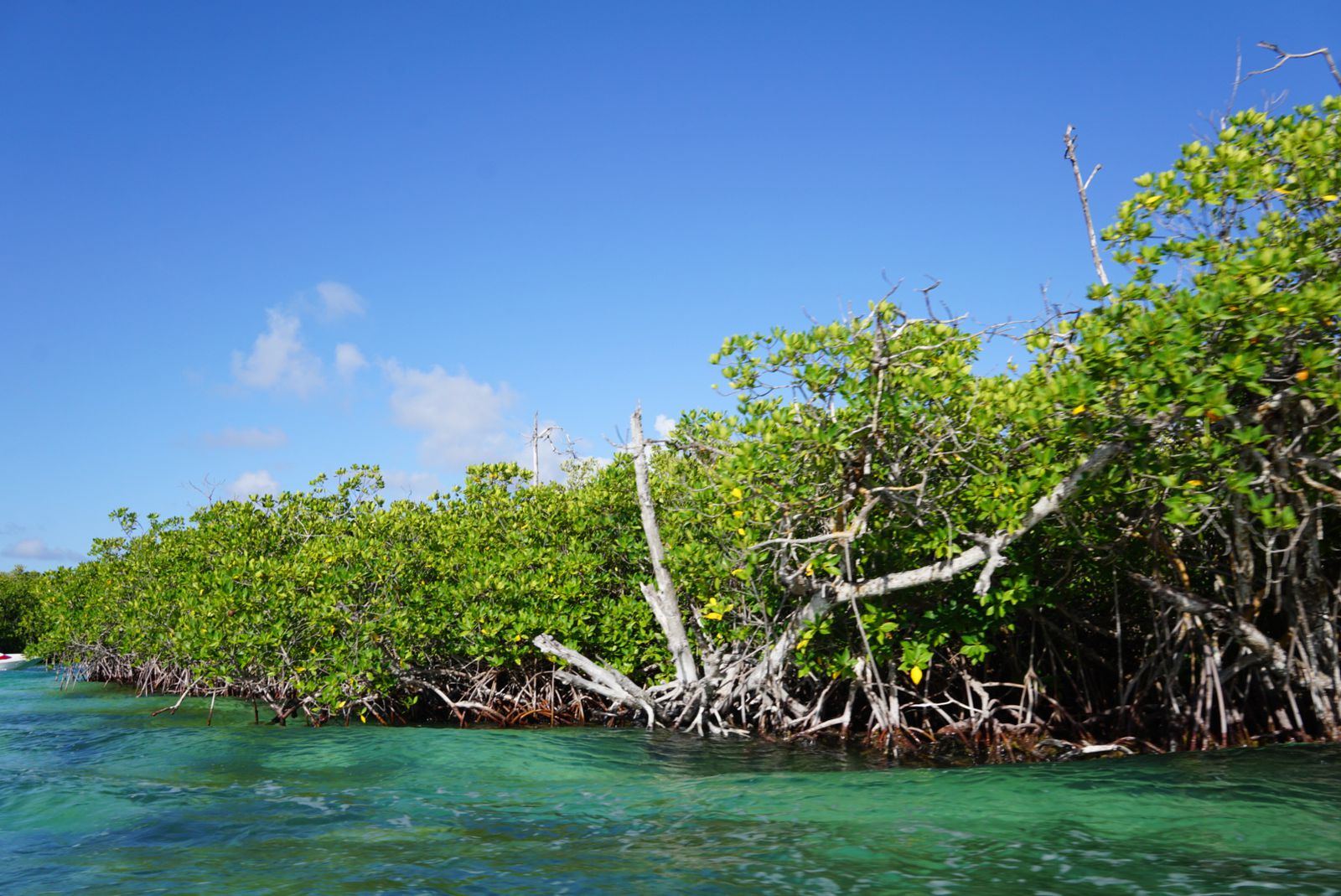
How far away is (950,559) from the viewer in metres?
6.66

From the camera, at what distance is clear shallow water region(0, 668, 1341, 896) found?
4355 millimetres

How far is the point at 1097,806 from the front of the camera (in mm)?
5398

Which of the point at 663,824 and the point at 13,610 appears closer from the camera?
A: the point at 663,824

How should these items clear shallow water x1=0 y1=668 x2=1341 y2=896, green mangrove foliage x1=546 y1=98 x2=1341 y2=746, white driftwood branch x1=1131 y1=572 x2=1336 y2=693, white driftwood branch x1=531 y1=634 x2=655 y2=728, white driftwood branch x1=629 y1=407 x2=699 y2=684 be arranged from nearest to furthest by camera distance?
clear shallow water x1=0 y1=668 x2=1341 y2=896 < green mangrove foliage x1=546 y1=98 x2=1341 y2=746 < white driftwood branch x1=1131 y1=572 x2=1336 y2=693 < white driftwood branch x1=629 y1=407 x2=699 y2=684 < white driftwood branch x1=531 y1=634 x2=655 y2=728

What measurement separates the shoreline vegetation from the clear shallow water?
0.90m

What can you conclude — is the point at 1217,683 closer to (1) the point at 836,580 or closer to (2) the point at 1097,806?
(2) the point at 1097,806

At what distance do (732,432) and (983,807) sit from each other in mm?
3368

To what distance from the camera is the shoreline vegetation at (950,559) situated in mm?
5836

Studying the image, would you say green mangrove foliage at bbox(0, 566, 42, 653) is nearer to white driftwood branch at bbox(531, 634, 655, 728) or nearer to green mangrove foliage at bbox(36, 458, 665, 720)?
green mangrove foliage at bbox(36, 458, 665, 720)

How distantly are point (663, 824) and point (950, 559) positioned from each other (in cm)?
271

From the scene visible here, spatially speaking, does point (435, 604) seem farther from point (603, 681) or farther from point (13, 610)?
point (13, 610)

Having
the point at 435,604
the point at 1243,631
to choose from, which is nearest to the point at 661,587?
the point at 435,604

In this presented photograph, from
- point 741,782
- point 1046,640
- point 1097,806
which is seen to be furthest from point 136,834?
point 1046,640

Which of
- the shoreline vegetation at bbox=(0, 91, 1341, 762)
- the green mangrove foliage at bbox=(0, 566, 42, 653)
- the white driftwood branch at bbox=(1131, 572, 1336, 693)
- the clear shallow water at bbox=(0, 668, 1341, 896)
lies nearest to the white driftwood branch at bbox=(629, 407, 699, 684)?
the shoreline vegetation at bbox=(0, 91, 1341, 762)
